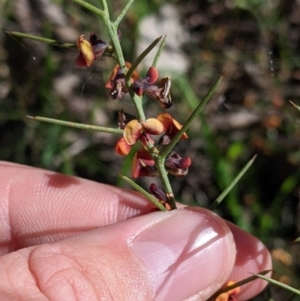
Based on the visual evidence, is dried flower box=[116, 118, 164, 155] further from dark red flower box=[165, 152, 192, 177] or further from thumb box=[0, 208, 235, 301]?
thumb box=[0, 208, 235, 301]

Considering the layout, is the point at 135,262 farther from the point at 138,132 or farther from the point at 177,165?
the point at 138,132

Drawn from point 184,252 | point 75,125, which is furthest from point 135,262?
point 75,125

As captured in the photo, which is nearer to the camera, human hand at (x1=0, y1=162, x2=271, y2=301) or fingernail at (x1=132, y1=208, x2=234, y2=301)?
human hand at (x1=0, y1=162, x2=271, y2=301)

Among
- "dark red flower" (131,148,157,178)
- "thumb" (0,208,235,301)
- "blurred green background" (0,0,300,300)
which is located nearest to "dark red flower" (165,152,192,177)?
"dark red flower" (131,148,157,178)

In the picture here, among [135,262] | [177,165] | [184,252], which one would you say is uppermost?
[177,165]

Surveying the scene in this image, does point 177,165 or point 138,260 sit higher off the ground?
point 177,165

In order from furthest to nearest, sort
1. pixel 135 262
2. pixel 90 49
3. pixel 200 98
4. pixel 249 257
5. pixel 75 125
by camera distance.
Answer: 1. pixel 200 98
2. pixel 249 257
3. pixel 135 262
4. pixel 90 49
5. pixel 75 125

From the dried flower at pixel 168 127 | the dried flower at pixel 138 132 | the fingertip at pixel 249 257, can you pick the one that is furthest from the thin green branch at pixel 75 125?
the fingertip at pixel 249 257
